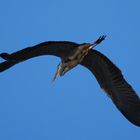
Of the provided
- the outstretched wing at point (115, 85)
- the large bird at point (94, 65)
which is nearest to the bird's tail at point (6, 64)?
the large bird at point (94, 65)

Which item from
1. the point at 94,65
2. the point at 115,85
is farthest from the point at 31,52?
the point at 115,85

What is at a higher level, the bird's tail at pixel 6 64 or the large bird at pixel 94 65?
the large bird at pixel 94 65

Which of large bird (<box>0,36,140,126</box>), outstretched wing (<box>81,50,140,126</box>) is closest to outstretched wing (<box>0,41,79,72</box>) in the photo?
large bird (<box>0,36,140,126</box>)

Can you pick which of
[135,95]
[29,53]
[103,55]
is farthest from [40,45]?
[135,95]

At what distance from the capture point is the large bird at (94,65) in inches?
647

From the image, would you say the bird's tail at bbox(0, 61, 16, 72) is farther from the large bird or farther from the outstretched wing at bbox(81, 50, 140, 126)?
the outstretched wing at bbox(81, 50, 140, 126)

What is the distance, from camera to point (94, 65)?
18234 mm

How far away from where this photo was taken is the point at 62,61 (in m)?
17.4

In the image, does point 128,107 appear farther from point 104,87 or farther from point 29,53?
point 29,53

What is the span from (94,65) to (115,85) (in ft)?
2.80

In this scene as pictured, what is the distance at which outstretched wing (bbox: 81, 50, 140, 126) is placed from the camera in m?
18.0

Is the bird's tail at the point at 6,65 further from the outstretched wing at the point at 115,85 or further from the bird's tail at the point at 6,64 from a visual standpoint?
the outstretched wing at the point at 115,85

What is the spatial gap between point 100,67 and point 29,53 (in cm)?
260

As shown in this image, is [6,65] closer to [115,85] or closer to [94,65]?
[94,65]
